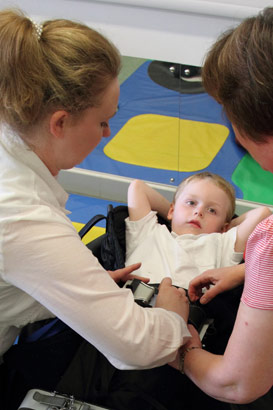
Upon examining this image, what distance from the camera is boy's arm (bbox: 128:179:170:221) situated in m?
1.77

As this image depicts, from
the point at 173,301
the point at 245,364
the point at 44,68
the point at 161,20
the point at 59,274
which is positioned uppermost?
the point at 44,68

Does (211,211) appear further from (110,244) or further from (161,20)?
(161,20)

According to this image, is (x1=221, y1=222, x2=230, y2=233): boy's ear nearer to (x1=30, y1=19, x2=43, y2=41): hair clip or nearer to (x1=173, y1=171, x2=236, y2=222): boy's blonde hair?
(x1=173, y1=171, x2=236, y2=222): boy's blonde hair

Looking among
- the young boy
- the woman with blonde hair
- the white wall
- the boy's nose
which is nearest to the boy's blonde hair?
the young boy

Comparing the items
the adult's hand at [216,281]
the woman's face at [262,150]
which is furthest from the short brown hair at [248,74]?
the adult's hand at [216,281]

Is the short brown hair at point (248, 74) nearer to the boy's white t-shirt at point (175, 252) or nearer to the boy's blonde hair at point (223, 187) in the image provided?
the boy's white t-shirt at point (175, 252)

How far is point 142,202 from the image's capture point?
1805 millimetres

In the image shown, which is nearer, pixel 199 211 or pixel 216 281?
pixel 216 281

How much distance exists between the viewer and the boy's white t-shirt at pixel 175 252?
63.0 inches

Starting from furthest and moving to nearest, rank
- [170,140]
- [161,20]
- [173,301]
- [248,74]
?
1. [170,140]
2. [161,20]
3. [173,301]
4. [248,74]

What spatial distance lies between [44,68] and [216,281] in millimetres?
794

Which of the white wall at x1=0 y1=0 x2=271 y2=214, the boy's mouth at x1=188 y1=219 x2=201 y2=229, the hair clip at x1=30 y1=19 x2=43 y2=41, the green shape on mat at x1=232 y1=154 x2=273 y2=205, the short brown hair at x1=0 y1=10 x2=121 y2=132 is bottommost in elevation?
the green shape on mat at x1=232 y1=154 x2=273 y2=205

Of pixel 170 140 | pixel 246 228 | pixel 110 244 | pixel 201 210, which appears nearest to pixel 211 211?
pixel 201 210

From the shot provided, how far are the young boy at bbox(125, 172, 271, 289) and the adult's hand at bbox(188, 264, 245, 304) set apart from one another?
0.45ft
